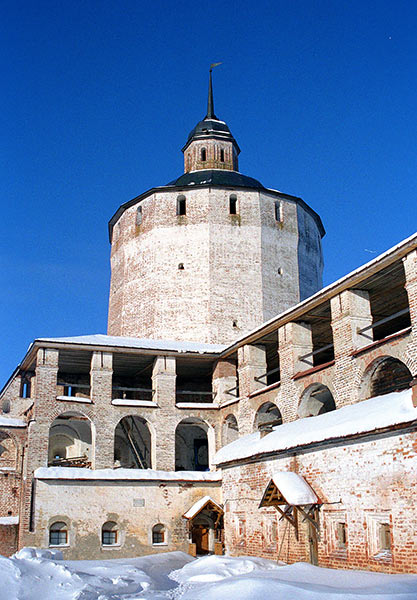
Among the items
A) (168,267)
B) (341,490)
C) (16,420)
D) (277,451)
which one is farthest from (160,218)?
(341,490)

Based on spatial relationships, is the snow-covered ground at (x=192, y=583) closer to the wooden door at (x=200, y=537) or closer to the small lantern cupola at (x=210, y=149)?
the wooden door at (x=200, y=537)

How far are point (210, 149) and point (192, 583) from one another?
1041 inches

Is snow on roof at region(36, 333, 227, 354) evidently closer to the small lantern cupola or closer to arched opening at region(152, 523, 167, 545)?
arched opening at region(152, 523, 167, 545)

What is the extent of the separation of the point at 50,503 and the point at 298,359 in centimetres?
884

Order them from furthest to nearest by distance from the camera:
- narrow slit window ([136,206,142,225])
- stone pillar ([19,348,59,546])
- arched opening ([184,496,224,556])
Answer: narrow slit window ([136,206,142,225]) < arched opening ([184,496,224,556]) < stone pillar ([19,348,59,546])

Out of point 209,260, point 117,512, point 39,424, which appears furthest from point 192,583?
point 209,260

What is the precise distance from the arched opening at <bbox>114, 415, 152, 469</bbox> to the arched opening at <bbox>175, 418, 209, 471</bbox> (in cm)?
128

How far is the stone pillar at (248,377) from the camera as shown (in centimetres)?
2289

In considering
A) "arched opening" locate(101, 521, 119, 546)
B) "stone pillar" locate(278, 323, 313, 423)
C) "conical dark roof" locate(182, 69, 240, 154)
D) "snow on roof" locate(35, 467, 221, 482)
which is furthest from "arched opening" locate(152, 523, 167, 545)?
"conical dark roof" locate(182, 69, 240, 154)

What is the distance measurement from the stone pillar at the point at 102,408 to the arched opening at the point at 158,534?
2.46m

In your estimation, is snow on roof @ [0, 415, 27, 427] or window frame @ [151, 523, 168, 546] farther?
snow on roof @ [0, 415, 27, 427]

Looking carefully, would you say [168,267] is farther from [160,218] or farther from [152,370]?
[152,370]

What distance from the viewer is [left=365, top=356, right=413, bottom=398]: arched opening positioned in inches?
683

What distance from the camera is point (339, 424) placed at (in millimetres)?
14781
